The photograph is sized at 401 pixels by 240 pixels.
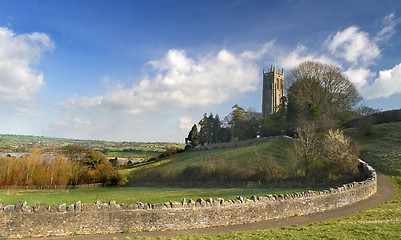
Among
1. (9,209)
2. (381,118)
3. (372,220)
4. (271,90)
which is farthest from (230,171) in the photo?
(271,90)

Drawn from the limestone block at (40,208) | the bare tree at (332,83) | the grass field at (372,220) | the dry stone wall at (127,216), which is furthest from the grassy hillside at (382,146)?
the limestone block at (40,208)

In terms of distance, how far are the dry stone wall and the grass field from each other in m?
1.83

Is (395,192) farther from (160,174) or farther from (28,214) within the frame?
(160,174)

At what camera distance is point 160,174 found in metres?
42.3

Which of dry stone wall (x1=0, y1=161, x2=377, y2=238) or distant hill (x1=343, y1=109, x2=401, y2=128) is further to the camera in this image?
distant hill (x1=343, y1=109, x2=401, y2=128)

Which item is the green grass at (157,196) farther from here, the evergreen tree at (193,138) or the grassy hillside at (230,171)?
the evergreen tree at (193,138)

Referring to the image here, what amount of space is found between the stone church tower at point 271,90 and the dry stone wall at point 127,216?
107m

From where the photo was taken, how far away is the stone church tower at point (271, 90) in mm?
118938

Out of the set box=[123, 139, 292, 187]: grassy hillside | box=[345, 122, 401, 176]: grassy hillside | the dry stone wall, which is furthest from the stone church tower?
the dry stone wall

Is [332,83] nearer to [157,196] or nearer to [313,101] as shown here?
[313,101]

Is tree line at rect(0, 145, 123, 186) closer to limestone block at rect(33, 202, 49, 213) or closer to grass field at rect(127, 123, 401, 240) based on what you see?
limestone block at rect(33, 202, 49, 213)

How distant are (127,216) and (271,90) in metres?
114

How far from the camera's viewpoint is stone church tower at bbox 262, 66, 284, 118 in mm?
118938

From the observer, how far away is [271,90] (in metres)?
120
